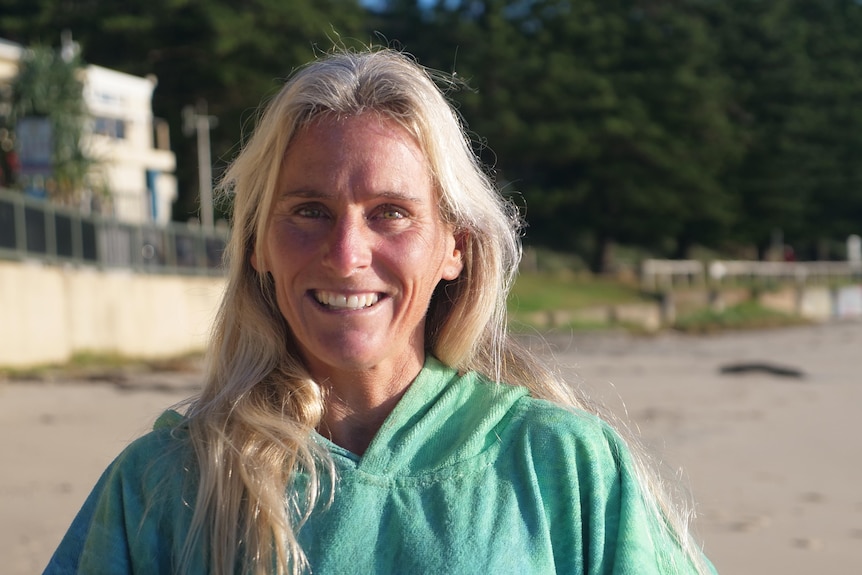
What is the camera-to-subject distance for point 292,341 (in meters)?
2.31

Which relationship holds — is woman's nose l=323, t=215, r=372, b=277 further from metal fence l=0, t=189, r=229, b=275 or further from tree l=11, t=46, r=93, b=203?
tree l=11, t=46, r=93, b=203

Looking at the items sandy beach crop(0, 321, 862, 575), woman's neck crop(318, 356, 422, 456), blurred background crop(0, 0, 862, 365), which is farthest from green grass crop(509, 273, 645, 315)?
woman's neck crop(318, 356, 422, 456)

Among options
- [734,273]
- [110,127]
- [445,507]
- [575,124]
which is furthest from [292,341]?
[734,273]

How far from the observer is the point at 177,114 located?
39469 mm

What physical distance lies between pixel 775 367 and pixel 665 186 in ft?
99.3

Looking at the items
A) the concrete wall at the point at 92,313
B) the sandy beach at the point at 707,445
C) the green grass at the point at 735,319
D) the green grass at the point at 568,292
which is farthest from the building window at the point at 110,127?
the sandy beach at the point at 707,445

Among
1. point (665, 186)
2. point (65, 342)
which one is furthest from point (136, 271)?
point (665, 186)

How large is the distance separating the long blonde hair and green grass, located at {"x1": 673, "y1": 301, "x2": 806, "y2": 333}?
29039 mm

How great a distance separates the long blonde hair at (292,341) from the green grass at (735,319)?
29039mm

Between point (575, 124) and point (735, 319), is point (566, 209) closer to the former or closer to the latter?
point (575, 124)

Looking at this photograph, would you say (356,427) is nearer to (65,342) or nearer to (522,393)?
(522,393)

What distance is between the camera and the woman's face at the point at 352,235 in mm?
2117

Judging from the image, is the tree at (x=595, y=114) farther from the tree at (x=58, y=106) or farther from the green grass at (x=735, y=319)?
the tree at (x=58, y=106)

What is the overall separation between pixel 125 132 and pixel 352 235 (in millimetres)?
30117
